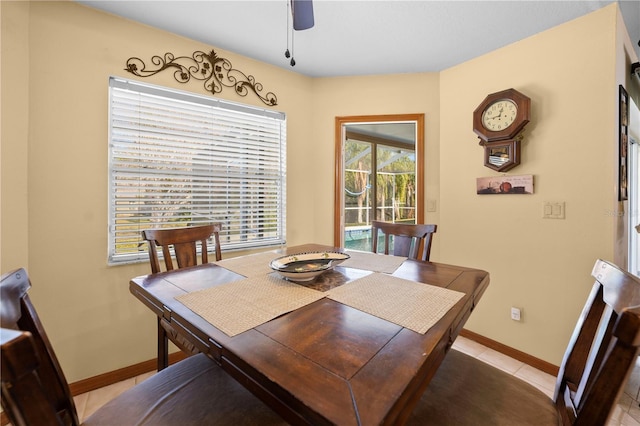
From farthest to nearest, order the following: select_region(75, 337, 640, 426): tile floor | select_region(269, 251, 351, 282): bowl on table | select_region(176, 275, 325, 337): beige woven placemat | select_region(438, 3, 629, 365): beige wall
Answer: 1. select_region(438, 3, 629, 365): beige wall
2. select_region(75, 337, 640, 426): tile floor
3. select_region(269, 251, 351, 282): bowl on table
4. select_region(176, 275, 325, 337): beige woven placemat

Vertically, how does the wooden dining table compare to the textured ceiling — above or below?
below

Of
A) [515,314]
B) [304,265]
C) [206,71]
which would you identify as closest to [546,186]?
[515,314]

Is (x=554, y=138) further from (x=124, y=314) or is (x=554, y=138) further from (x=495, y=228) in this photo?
Answer: (x=124, y=314)

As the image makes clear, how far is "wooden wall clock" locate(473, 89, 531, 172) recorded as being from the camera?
1.96 meters

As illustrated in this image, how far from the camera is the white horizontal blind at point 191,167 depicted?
6.19 ft

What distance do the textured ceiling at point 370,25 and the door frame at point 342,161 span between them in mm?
483

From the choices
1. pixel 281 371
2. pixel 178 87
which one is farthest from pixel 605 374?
pixel 178 87

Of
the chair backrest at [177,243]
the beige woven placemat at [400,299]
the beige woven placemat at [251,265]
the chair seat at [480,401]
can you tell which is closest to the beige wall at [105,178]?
the chair backrest at [177,243]

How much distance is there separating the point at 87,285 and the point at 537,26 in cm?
348

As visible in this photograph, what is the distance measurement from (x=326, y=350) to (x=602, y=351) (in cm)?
67

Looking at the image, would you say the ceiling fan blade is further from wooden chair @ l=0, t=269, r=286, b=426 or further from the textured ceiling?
wooden chair @ l=0, t=269, r=286, b=426

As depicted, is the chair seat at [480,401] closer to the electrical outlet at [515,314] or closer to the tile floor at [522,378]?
the tile floor at [522,378]

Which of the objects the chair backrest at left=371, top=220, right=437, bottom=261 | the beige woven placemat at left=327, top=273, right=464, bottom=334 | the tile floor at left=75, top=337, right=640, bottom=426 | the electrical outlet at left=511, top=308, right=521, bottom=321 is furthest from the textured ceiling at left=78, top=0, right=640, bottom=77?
the tile floor at left=75, top=337, right=640, bottom=426

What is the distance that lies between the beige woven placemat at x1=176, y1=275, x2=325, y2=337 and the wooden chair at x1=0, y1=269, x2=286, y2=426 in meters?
0.30
